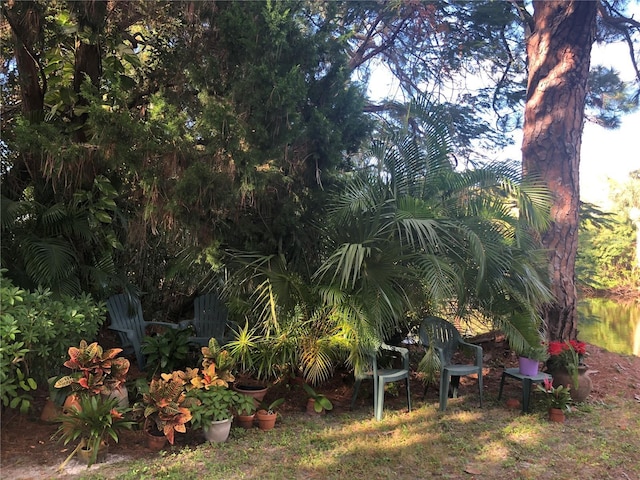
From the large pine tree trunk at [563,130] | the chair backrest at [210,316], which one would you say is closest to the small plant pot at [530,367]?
the large pine tree trunk at [563,130]

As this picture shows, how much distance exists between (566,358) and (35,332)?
4.31 metres

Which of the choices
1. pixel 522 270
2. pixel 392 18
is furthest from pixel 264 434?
pixel 392 18

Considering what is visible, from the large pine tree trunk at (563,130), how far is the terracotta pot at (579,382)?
140cm

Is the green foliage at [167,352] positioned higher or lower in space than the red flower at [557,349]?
lower

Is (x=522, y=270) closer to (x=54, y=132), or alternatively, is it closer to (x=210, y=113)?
(x=210, y=113)

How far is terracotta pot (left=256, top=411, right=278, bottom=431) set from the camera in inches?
137

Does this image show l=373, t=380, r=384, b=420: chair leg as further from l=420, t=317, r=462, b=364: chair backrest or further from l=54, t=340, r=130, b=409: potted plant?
l=54, t=340, r=130, b=409: potted plant

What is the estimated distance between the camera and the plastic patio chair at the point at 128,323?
454 centimetres

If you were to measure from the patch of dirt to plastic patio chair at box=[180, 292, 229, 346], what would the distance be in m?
1.16

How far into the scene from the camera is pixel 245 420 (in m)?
3.46

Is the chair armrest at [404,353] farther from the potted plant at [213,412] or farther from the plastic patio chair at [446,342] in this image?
the potted plant at [213,412]

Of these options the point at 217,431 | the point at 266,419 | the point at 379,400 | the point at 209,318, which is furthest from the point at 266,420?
the point at 209,318

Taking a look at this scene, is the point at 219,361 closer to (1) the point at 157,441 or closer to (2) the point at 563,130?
(1) the point at 157,441

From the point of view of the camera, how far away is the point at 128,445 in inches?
121
